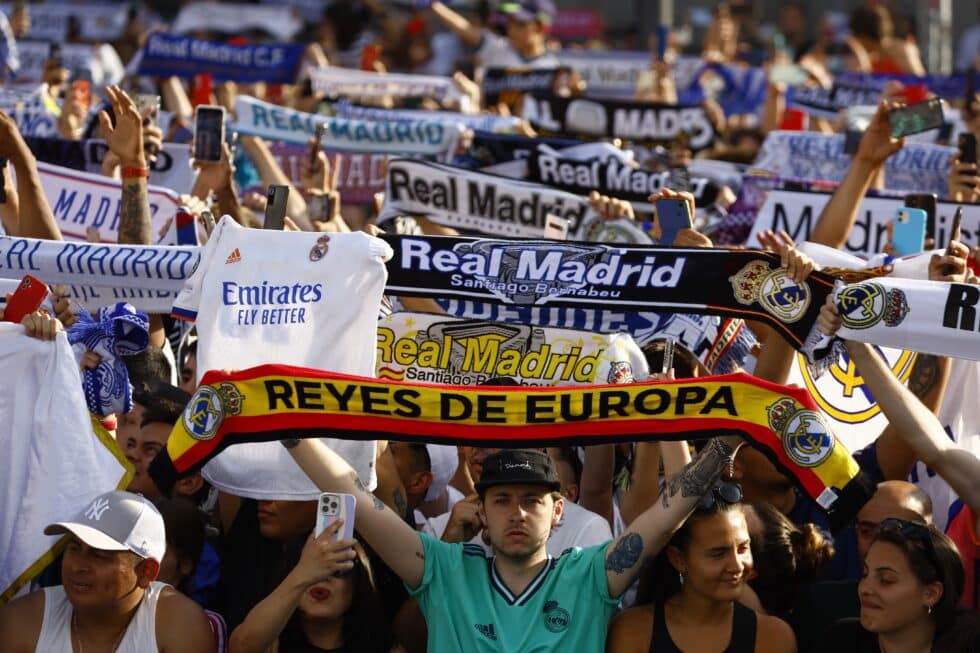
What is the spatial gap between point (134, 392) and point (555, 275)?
154 cm

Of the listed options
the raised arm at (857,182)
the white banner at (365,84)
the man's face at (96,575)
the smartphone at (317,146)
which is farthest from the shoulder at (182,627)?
the white banner at (365,84)

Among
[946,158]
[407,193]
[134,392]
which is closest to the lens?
[134,392]

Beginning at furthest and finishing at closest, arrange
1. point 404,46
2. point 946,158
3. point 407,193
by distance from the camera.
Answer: point 404,46
point 946,158
point 407,193

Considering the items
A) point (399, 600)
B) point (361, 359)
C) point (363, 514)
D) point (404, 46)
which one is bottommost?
point (399, 600)

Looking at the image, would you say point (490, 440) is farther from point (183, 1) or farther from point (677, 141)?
point (183, 1)

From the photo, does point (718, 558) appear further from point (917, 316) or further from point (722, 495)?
point (917, 316)

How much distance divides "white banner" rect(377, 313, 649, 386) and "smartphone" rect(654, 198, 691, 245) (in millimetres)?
492

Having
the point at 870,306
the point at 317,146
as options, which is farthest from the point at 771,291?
the point at 317,146

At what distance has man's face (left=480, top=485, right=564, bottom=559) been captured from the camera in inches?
188

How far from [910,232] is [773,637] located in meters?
2.49

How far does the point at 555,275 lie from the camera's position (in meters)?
5.57

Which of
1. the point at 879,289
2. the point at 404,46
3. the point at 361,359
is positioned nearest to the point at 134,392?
the point at 361,359

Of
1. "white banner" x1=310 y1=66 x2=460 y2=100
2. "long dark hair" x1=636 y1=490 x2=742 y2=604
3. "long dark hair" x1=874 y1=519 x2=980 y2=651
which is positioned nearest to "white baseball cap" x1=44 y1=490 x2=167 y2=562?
"long dark hair" x1=636 y1=490 x2=742 y2=604

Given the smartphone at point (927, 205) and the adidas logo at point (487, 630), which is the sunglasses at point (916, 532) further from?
the smartphone at point (927, 205)
